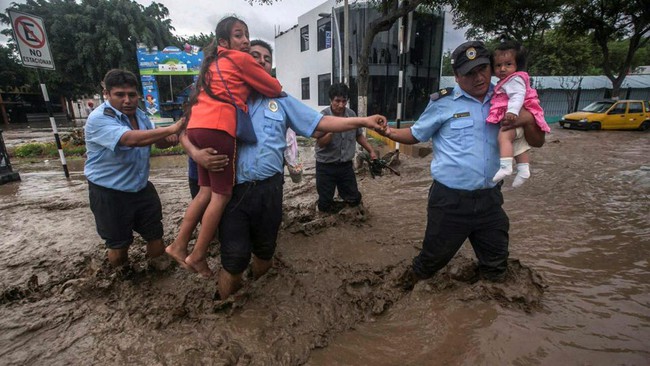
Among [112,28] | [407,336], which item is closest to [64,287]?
[407,336]

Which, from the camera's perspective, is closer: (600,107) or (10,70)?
(600,107)

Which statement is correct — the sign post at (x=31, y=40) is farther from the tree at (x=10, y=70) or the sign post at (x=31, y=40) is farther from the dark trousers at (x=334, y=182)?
the tree at (x=10, y=70)

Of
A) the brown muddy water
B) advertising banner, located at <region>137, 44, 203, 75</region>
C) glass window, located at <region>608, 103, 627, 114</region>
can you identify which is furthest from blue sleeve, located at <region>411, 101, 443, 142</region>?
glass window, located at <region>608, 103, 627, 114</region>

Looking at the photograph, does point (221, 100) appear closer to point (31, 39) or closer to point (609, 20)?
point (31, 39)

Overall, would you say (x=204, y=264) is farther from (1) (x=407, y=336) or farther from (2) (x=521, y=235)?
(2) (x=521, y=235)

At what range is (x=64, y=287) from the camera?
2.90m

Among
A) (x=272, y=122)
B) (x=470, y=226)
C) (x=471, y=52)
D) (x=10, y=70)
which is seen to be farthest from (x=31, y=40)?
(x=10, y=70)

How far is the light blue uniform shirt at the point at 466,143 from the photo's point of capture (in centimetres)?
220

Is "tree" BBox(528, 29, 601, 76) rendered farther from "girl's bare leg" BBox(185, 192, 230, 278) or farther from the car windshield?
"girl's bare leg" BBox(185, 192, 230, 278)

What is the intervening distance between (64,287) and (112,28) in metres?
21.6

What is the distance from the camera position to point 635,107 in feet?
49.4

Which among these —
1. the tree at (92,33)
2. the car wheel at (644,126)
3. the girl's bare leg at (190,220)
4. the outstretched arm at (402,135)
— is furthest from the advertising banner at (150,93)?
the car wheel at (644,126)

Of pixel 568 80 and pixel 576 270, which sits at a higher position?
pixel 568 80

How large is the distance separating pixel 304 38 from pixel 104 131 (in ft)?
64.4
